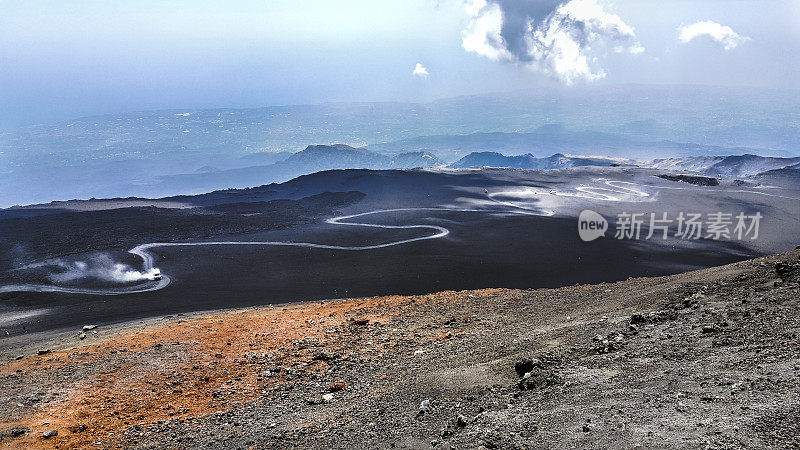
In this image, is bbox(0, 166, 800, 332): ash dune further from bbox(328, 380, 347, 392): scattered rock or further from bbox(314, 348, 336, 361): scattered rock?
bbox(328, 380, 347, 392): scattered rock

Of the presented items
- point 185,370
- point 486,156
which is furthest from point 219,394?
point 486,156

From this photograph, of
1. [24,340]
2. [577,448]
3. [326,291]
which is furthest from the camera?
[326,291]

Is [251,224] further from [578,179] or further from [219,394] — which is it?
[578,179]

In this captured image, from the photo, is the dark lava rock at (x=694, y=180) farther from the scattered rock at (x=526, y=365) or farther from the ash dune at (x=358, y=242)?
the scattered rock at (x=526, y=365)

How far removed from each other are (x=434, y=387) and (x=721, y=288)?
24.2ft

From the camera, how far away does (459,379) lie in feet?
32.0

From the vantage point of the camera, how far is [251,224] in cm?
3531

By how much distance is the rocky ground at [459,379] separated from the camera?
693cm

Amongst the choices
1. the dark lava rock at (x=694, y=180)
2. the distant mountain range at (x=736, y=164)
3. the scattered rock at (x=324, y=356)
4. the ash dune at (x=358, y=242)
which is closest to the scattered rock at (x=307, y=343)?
the scattered rock at (x=324, y=356)

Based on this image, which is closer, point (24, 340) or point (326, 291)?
point (24, 340)

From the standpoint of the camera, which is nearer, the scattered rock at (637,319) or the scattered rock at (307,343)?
the scattered rock at (637,319)
